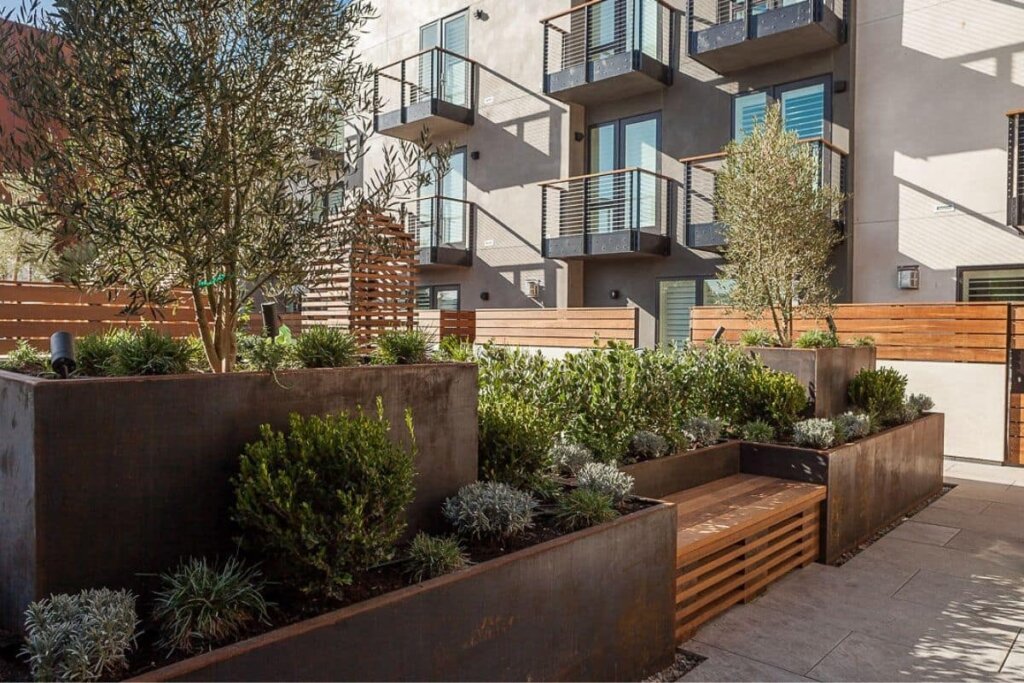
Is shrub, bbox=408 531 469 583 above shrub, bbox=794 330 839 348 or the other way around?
the other way around

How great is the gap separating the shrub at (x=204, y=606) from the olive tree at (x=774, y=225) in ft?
20.7

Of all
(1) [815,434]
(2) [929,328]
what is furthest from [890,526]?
(2) [929,328]

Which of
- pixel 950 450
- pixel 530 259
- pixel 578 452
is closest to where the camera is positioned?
pixel 578 452

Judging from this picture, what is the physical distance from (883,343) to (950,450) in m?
1.61

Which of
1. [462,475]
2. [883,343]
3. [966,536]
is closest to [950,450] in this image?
[883,343]

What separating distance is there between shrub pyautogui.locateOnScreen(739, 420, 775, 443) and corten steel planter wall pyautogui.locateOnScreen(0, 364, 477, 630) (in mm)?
4094

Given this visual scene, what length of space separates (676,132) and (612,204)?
1.60 metres

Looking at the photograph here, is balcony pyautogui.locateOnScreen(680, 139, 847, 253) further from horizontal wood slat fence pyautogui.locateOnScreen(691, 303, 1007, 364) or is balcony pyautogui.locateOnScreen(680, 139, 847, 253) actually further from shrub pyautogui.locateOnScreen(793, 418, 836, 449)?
shrub pyautogui.locateOnScreen(793, 418, 836, 449)

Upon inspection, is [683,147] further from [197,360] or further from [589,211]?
[197,360]

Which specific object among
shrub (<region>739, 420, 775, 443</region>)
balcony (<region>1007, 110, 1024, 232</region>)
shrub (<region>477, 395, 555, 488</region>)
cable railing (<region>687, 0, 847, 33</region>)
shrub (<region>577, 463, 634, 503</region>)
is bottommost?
shrub (<region>739, 420, 775, 443</region>)

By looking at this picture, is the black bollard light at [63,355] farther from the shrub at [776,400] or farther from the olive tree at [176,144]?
the shrub at [776,400]

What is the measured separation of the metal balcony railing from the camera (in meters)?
11.4

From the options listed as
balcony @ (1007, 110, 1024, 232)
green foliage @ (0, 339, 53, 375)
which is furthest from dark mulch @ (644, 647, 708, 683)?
balcony @ (1007, 110, 1024, 232)

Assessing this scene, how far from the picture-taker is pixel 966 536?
550cm
